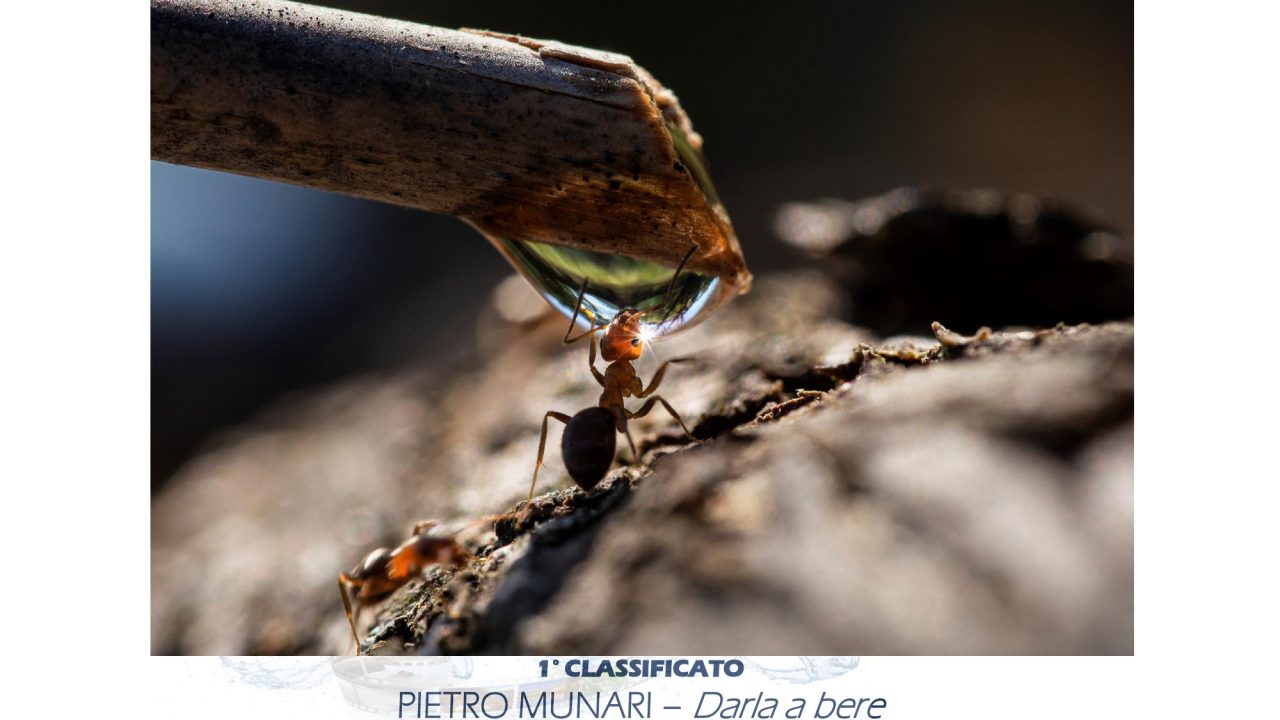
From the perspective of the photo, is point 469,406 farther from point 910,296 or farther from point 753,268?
point 910,296

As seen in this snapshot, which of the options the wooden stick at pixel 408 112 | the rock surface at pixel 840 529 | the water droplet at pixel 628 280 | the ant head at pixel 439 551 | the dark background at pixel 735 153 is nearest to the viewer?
the rock surface at pixel 840 529

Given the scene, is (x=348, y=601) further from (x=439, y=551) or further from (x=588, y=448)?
(x=588, y=448)

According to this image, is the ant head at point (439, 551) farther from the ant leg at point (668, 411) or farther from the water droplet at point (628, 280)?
the water droplet at point (628, 280)

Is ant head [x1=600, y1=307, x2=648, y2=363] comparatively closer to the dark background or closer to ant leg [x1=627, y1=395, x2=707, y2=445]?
ant leg [x1=627, y1=395, x2=707, y2=445]

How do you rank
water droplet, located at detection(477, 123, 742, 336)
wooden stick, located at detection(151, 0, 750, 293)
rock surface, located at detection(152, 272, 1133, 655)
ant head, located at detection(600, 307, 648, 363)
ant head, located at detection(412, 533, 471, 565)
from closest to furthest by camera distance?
rock surface, located at detection(152, 272, 1133, 655) → wooden stick, located at detection(151, 0, 750, 293) → ant head, located at detection(412, 533, 471, 565) → water droplet, located at detection(477, 123, 742, 336) → ant head, located at detection(600, 307, 648, 363)

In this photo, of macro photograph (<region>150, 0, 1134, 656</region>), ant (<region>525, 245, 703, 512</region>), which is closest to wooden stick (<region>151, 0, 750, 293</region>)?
macro photograph (<region>150, 0, 1134, 656</region>)

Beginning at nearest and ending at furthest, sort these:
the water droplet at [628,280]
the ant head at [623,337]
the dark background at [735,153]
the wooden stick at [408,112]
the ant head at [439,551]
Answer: the wooden stick at [408,112], the ant head at [439,551], the water droplet at [628,280], the ant head at [623,337], the dark background at [735,153]

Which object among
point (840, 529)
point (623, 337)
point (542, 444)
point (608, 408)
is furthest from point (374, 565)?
point (840, 529)

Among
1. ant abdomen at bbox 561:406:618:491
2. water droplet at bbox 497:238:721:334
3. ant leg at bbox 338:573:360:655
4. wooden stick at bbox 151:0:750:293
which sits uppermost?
wooden stick at bbox 151:0:750:293

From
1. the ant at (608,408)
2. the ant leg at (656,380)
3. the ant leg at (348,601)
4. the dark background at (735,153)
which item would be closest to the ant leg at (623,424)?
the ant at (608,408)
